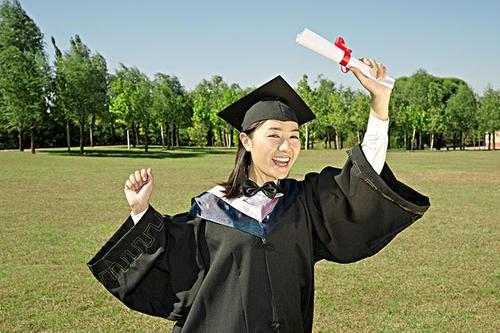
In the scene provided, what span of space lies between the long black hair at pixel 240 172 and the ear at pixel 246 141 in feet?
0.05

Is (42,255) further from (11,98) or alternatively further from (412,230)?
(11,98)

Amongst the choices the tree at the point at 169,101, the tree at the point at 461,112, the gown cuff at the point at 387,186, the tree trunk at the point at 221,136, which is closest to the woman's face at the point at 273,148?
the gown cuff at the point at 387,186

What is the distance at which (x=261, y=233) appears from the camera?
2.52m

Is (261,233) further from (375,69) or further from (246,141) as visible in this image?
(375,69)

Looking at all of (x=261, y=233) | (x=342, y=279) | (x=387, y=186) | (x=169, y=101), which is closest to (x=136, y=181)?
(x=261, y=233)

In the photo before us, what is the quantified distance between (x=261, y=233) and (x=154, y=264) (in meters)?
0.52

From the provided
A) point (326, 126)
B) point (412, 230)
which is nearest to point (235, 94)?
point (326, 126)

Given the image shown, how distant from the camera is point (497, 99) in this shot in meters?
70.8

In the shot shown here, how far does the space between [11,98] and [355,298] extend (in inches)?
1577

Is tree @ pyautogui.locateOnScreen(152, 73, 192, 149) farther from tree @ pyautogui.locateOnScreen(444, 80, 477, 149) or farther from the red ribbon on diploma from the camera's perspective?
the red ribbon on diploma

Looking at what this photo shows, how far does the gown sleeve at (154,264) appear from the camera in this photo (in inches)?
104

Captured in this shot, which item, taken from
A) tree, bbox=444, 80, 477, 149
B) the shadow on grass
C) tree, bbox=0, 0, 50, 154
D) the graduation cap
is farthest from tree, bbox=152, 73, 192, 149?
the graduation cap

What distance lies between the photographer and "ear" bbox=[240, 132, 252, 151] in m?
2.77

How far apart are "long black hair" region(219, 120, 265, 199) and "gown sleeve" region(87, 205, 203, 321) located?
22cm
